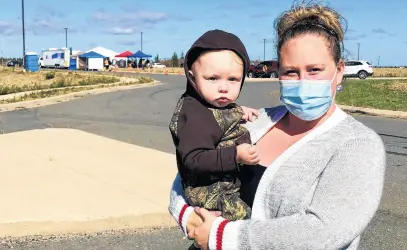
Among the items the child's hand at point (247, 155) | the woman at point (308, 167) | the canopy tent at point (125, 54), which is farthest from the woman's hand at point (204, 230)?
the canopy tent at point (125, 54)

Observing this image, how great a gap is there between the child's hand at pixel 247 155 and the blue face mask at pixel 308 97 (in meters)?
0.23

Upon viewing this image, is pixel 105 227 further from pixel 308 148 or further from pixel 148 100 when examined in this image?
pixel 148 100

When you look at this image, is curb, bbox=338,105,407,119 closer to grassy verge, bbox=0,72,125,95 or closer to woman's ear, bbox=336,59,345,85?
woman's ear, bbox=336,59,345,85

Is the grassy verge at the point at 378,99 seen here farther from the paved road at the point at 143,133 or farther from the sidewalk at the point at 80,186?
the sidewalk at the point at 80,186

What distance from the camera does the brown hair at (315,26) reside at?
1.99 meters

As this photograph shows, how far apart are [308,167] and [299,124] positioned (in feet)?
1.12

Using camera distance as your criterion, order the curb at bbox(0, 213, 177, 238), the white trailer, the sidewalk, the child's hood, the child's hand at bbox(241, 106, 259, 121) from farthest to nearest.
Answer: the white trailer < the sidewalk < the curb at bbox(0, 213, 177, 238) < the child's hand at bbox(241, 106, 259, 121) < the child's hood

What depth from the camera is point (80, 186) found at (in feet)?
21.9

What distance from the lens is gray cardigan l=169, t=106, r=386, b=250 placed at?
1.74 metres

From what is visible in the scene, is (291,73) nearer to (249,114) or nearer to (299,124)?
(299,124)

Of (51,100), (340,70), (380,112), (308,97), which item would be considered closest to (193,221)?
(308,97)

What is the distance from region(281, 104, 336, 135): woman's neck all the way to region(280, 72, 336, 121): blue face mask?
1.0 inches

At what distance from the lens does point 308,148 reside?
1.93 m

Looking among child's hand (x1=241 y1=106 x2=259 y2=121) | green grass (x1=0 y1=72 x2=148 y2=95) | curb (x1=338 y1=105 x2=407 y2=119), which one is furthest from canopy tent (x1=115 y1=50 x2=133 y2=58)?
child's hand (x1=241 y1=106 x2=259 y2=121)
